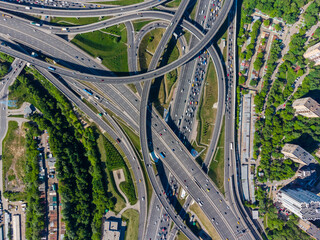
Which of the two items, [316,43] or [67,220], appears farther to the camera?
[316,43]

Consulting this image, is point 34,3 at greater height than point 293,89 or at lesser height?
greater

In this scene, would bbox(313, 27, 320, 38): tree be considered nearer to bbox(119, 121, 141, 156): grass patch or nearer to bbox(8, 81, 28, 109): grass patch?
bbox(119, 121, 141, 156): grass patch

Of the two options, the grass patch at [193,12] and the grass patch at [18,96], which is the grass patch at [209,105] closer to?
the grass patch at [193,12]

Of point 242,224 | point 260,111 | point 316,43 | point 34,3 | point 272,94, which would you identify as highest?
point 34,3

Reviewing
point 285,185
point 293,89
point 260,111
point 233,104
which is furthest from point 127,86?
point 285,185

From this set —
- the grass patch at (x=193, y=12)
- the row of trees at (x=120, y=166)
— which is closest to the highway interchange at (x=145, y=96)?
the row of trees at (x=120, y=166)

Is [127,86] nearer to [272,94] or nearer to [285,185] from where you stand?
[272,94]

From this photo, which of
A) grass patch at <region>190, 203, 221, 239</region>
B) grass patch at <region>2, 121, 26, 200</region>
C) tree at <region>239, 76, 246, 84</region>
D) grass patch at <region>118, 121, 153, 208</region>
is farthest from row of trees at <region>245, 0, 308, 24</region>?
grass patch at <region>2, 121, 26, 200</region>
